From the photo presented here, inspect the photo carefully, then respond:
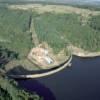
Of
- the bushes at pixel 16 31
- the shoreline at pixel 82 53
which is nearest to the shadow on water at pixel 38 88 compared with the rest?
the bushes at pixel 16 31

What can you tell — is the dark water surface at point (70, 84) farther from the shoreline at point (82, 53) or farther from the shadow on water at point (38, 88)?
the shoreline at point (82, 53)

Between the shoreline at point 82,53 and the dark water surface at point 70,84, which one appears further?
the shoreline at point 82,53

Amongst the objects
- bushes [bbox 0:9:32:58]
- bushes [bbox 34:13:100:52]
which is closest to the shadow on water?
bushes [bbox 0:9:32:58]

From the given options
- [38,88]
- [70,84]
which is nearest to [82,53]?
[70,84]

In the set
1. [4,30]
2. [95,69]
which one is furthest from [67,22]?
[95,69]

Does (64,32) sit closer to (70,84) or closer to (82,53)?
(82,53)

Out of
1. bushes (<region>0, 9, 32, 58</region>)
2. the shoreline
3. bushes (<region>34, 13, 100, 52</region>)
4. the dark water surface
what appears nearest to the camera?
the dark water surface

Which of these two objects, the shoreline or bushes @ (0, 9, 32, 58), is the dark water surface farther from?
bushes @ (0, 9, 32, 58)

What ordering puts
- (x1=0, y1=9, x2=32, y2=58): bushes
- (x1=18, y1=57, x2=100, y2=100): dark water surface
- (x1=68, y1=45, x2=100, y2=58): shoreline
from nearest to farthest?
1. (x1=18, y1=57, x2=100, y2=100): dark water surface
2. (x1=0, y1=9, x2=32, y2=58): bushes
3. (x1=68, y1=45, x2=100, y2=58): shoreline
